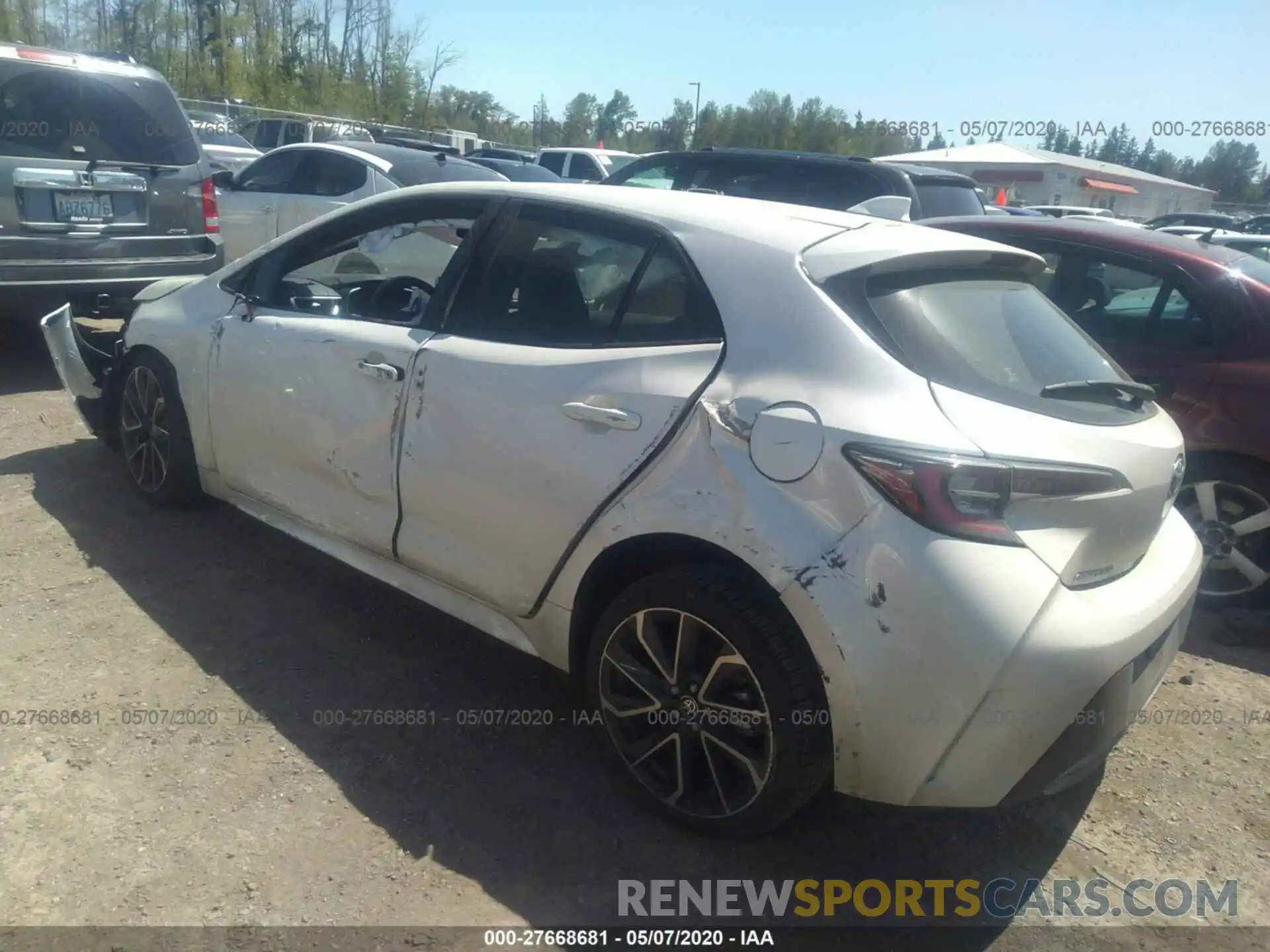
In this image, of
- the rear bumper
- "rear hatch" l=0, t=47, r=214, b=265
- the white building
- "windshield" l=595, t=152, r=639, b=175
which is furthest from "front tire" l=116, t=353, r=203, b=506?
the white building

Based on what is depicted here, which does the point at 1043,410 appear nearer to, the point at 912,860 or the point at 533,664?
the point at 912,860

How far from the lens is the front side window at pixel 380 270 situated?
3520 millimetres

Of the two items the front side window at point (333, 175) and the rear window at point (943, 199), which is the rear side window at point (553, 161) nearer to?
the front side window at point (333, 175)

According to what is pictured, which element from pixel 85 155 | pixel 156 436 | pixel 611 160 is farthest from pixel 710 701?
pixel 611 160

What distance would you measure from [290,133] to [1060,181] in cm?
3330

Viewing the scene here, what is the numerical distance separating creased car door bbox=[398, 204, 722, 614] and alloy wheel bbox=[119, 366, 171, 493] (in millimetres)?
1738

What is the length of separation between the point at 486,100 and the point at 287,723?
65.4 metres

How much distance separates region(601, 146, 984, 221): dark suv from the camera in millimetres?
7609

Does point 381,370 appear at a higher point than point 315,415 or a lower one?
higher

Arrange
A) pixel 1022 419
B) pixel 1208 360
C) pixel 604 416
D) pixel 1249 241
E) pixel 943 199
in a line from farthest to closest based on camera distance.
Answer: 1. pixel 1249 241
2. pixel 943 199
3. pixel 1208 360
4. pixel 604 416
5. pixel 1022 419

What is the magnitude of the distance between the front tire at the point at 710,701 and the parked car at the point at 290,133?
64.2ft

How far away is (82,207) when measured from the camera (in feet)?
20.6

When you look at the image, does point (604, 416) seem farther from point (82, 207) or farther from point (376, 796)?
point (82, 207)

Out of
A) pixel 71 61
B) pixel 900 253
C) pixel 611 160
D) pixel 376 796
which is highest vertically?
pixel 71 61
